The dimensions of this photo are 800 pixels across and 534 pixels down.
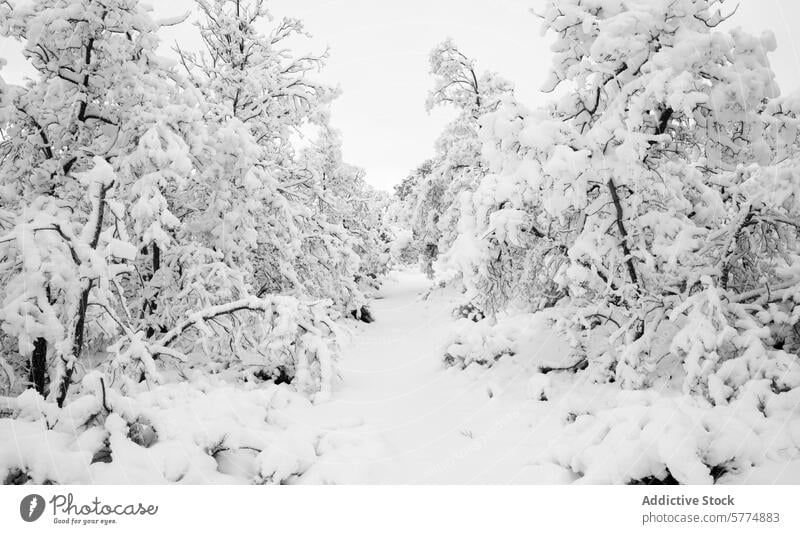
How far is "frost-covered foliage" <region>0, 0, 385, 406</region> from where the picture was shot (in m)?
3.33

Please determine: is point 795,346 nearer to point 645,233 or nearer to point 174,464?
point 645,233

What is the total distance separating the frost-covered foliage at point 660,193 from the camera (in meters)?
3.58

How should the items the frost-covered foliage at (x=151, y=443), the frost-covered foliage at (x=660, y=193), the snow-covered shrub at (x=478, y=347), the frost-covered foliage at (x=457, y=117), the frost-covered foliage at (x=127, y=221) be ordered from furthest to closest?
the frost-covered foliage at (x=457, y=117), the snow-covered shrub at (x=478, y=347), the frost-covered foliage at (x=660, y=193), the frost-covered foliage at (x=127, y=221), the frost-covered foliage at (x=151, y=443)

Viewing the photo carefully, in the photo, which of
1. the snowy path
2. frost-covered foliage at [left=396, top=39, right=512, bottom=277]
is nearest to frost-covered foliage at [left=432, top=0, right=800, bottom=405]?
the snowy path

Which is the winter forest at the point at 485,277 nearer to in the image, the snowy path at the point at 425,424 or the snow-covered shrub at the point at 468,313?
the snowy path at the point at 425,424

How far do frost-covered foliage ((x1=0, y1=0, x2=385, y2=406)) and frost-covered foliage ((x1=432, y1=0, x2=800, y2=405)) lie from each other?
2.64m

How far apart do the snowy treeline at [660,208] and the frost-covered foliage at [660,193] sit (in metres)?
0.02

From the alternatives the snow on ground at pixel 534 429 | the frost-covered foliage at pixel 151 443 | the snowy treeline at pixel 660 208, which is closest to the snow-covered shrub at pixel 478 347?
the snow on ground at pixel 534 429

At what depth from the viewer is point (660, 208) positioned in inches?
169

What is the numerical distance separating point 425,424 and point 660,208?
356 centimetres

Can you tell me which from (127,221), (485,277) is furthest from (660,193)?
(127,221)

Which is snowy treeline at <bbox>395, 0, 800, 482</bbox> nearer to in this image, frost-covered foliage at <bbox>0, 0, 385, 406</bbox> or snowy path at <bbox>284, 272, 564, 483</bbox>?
snowy path at <bbox>284, 272, 564, 483</bbox>

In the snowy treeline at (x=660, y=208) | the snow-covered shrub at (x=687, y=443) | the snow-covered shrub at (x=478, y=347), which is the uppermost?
the snowy treeline at (x=660, y=208)
